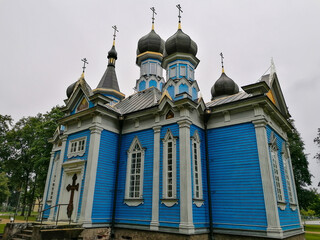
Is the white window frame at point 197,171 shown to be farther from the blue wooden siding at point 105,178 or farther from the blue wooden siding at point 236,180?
the blue wooden siding at point 105,178

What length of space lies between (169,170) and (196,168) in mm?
1202

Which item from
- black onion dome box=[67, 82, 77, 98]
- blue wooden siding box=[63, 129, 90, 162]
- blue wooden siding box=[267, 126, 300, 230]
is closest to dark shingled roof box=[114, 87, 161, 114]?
blue wooden siding box=[63, 129, 90, 162]

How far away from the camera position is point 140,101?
1457 cm

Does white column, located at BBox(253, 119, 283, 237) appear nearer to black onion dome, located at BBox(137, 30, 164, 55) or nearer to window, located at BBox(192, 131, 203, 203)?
window, located at BBox(192, 131, 203, 203)

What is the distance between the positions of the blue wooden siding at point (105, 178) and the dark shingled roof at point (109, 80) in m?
7.46

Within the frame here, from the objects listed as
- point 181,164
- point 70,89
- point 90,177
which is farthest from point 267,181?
point 70,89

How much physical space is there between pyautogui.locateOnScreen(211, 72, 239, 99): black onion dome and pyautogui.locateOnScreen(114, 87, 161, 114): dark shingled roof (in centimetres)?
412

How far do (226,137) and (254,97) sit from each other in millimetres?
2137

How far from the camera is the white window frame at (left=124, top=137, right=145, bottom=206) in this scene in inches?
439

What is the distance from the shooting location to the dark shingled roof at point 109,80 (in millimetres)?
19359

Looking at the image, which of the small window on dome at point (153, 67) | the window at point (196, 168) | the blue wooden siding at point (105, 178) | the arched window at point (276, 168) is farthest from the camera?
the small window on dome at point (153, 67)

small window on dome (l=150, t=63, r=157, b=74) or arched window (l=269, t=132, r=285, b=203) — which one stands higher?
small window on dome (l=150, t=63, r=157, b=74)

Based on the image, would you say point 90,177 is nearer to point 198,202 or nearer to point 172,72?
point 198,202

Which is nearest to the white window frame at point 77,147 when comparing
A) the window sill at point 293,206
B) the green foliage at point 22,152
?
the window sill at point 293,206
